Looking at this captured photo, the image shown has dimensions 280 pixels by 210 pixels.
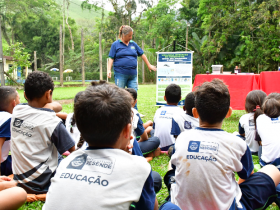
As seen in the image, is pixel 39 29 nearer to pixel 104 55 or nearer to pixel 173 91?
pixel 104 55

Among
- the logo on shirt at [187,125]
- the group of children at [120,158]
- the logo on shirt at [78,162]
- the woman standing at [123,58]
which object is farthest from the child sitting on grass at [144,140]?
the logo on shirt at [78,162]

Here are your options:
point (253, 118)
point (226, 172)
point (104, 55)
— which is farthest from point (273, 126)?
point (104, 55)

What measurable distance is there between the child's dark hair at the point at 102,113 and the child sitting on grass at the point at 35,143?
3.05 ft

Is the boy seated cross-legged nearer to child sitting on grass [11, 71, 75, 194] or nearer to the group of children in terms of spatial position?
the group of children

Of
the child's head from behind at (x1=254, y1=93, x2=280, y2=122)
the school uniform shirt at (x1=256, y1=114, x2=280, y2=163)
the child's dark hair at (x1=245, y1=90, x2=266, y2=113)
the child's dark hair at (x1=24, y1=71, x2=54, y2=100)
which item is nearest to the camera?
the child's dark hair at (x1=24, y1=71, x2=54, y2=100)

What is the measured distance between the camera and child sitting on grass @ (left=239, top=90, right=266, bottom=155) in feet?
9.58

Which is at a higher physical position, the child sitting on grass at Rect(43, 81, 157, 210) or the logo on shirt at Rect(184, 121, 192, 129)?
the child sitting on grass at Rect(43, 81, 157, 210)

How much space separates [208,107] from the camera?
5.16 feet

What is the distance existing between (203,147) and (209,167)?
11 cm

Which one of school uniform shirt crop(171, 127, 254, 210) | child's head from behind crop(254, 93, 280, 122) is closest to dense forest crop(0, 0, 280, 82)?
child's head from behind crop(254, 93, 280, 122)

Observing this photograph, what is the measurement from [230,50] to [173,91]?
19.2 metres

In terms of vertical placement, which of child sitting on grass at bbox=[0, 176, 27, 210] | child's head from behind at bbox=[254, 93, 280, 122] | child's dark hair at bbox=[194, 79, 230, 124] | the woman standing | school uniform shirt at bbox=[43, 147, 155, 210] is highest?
the woman standing

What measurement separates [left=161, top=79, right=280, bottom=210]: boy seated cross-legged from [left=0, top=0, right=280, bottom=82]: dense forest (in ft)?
17.7

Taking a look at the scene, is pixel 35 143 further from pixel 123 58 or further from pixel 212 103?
pixel 123 58
